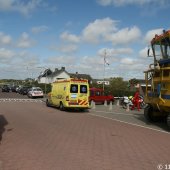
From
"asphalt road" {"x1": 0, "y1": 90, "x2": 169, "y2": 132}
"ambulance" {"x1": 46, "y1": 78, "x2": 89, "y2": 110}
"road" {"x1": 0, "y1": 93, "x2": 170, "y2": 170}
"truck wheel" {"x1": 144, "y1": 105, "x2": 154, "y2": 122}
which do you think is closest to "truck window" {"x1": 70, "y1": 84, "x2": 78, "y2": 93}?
"ambulance" {"x1": 46, "y1": 78, "x2": 89, "y2": 110}

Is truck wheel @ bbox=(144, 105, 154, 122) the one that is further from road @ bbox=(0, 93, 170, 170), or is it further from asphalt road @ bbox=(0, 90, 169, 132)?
road @ bbox=(0, 93, 170, 170)

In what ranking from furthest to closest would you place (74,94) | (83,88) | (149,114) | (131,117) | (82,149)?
(83,88) < (74,94) < (131,117) < (149,114) < (82,149)

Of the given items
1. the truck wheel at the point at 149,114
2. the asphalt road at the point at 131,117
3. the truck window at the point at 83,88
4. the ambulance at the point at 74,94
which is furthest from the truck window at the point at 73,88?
the truck wheel at the point at 149,114

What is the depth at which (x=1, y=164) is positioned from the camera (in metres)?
8.40

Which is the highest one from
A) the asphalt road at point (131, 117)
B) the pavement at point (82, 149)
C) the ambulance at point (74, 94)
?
the ambulance at point (74, 94)

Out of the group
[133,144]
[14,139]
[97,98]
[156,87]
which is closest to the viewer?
[133,144]

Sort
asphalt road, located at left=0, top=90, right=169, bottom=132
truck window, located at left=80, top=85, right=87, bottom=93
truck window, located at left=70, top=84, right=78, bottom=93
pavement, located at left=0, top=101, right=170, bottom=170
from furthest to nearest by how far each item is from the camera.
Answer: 1. truck window, located at left=80, top=85, right=87, bottom=93
2. truck window, located at left=70, top=84, right=78, bottom=93
3. asphalt road, located at left=0, top=90, right=169, bottom=132
4. pavement, located at left=0, top=101, right=170, bottom=170

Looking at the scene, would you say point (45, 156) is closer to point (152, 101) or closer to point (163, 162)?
point (163, 162)

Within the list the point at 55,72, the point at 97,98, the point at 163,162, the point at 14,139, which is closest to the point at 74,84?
the point at 97,98

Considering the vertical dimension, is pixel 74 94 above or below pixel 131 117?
above

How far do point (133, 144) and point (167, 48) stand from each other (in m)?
7.57

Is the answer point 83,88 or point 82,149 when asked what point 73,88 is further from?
point 82,149

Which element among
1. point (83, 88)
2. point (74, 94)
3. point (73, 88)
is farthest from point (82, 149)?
point (83, 88)

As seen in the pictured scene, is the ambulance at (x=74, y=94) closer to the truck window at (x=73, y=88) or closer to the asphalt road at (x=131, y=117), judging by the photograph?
the truck window at (x=73, y=88)
